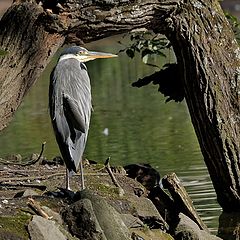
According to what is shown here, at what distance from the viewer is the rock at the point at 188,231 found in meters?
5.86

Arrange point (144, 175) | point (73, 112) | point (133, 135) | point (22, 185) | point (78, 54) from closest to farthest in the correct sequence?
point (73, 112)
point (78, 54)
point (22, 185)
point (144, 175)
point (133, 135)

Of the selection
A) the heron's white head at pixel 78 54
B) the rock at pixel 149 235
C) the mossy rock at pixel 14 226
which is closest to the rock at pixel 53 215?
the mossy rock at pixel 14 226

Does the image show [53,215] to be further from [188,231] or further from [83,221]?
[188,231]

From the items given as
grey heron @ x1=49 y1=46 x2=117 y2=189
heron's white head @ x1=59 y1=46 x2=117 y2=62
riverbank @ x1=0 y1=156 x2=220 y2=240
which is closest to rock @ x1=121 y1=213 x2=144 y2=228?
riverbank @ x1=0 y1=156 x2=220 y2=240

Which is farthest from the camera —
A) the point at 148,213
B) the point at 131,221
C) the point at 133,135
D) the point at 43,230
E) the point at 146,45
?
the point at 133,135

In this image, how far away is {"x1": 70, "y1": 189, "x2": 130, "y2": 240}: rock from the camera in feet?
17.4

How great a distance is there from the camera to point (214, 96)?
7410mm

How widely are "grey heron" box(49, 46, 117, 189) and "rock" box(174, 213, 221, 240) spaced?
762mm

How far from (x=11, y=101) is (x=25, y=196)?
979 millimetres

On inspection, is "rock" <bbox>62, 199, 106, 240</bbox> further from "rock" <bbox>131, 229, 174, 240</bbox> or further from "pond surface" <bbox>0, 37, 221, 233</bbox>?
"pond surface" <bbox>0, 37, 221, 233</bbox>

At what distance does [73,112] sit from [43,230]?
3.94ft

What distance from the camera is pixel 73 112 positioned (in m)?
6.05

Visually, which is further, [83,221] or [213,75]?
[213,75]

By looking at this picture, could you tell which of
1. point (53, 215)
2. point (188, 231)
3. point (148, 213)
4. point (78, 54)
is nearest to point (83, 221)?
point (53, 215)
